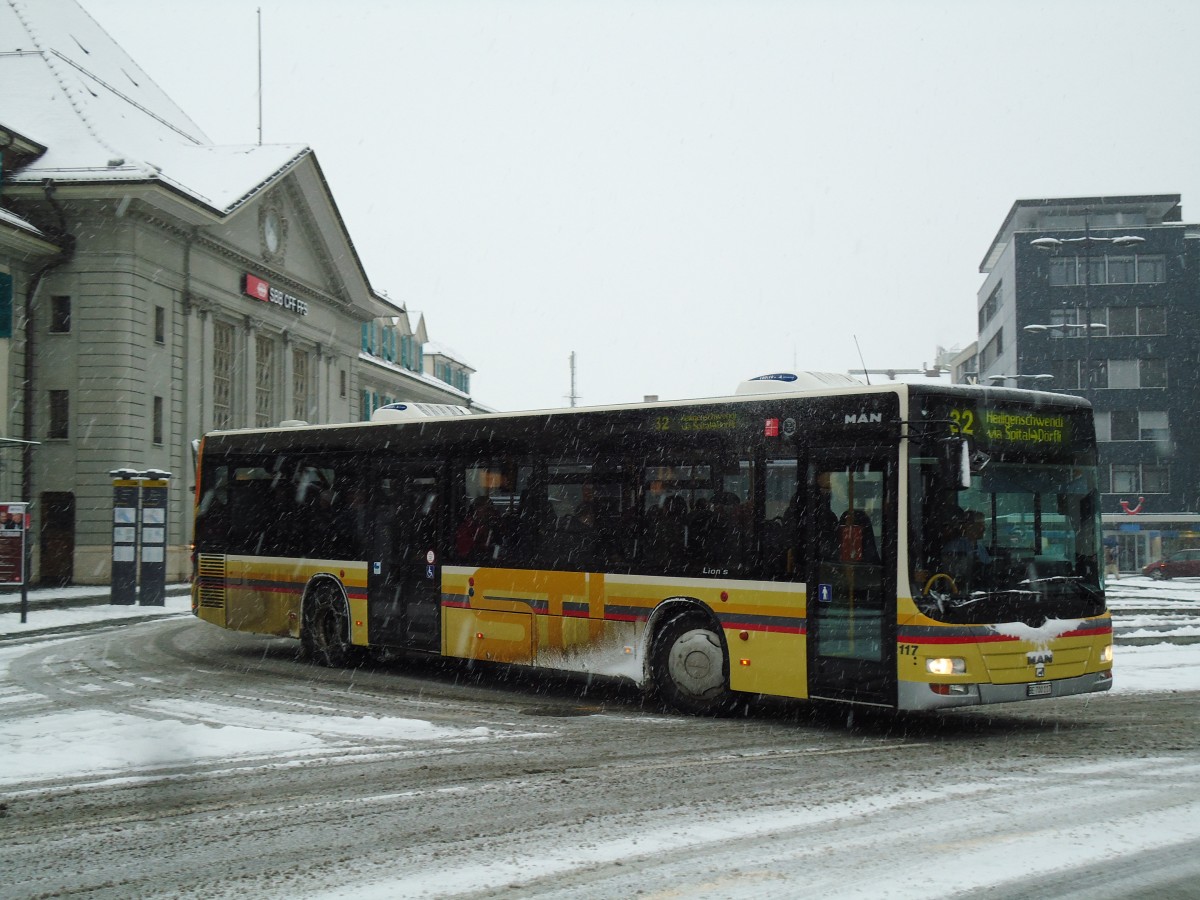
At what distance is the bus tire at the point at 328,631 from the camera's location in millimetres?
14883

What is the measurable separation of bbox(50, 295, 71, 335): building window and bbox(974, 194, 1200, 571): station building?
49.9m

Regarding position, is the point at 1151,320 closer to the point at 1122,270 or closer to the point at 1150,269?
the point at 1150,269

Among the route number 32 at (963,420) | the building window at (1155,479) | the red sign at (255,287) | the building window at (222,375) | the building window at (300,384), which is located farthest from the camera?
the building window at (1155,479)

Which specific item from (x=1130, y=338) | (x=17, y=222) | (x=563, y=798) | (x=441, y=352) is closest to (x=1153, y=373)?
(x=1130, y=338)

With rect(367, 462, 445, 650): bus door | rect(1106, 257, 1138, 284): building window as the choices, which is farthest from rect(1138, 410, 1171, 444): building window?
rect(367, 462, 445, 650): bus door

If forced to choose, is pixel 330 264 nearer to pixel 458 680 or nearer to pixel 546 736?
pixel 458 680

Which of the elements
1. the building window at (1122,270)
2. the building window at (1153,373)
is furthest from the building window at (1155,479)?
the building window at (1122,270)

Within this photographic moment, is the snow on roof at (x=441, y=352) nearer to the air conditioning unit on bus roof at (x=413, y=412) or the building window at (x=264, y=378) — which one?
the building window at (x=264, y=378)

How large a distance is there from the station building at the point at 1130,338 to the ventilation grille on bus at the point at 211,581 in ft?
190

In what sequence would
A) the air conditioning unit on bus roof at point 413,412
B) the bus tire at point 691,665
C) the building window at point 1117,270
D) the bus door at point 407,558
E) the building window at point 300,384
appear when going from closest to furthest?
the bus tire at point 691,665
the bus door at point 407,558
the air conditioning unit on bus roof at point 413,412
the building window at point 300,384
the building window at point 1117,270

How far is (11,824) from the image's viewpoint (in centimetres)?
683

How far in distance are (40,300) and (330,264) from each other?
1461 cm

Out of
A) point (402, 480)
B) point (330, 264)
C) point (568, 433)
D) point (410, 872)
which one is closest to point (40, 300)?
point (330, 264)

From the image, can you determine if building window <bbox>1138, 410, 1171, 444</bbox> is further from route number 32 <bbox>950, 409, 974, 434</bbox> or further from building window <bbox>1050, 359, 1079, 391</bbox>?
route number 32 <bbox>950, 409, 974, 434</bbox>
